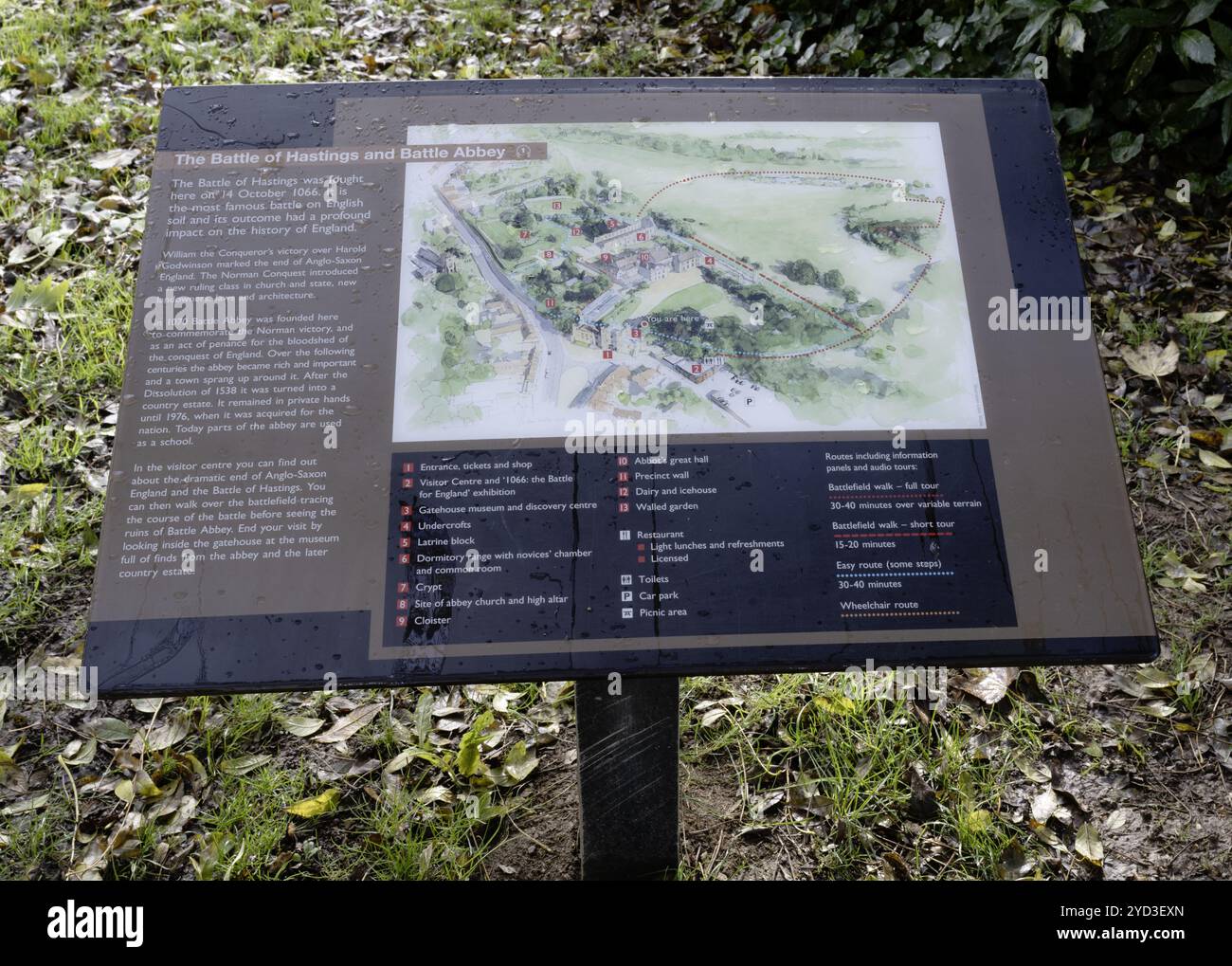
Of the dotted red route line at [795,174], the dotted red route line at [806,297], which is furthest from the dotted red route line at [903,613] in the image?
the dotted red route line at [795,174]

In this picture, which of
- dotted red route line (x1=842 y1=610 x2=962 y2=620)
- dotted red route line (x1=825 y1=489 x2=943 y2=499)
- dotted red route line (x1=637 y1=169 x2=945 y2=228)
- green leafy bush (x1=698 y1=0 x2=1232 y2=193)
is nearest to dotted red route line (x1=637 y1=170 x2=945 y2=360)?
dotted red route line (x1=637 y1=169 x2=945 y2=228)

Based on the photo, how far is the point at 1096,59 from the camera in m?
3.62

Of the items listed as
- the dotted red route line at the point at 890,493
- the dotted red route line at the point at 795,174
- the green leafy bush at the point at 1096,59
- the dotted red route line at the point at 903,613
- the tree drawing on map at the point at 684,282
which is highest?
the green leafy bush at the point at 1096,59

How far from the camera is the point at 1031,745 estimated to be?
2.56 m

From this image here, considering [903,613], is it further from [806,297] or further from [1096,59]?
[1096,59]

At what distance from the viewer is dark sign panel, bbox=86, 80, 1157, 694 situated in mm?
1696

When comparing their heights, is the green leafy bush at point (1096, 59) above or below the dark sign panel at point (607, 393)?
above

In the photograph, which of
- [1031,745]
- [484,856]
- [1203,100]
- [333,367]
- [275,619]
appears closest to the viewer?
[275,619]

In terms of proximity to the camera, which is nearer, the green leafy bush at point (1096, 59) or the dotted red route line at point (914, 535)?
the dotted red route line at point (914, 535)

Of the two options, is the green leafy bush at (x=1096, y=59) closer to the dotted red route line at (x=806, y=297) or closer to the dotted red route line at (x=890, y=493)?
the dotted red route line at (x=806, y=297)

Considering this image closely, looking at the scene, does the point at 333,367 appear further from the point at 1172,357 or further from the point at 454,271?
the point at 1172,357

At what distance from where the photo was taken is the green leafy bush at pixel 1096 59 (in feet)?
10.9

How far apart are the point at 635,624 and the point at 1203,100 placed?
320cm

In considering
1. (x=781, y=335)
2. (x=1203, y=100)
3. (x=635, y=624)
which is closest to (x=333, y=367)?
(x=635, y=624)
